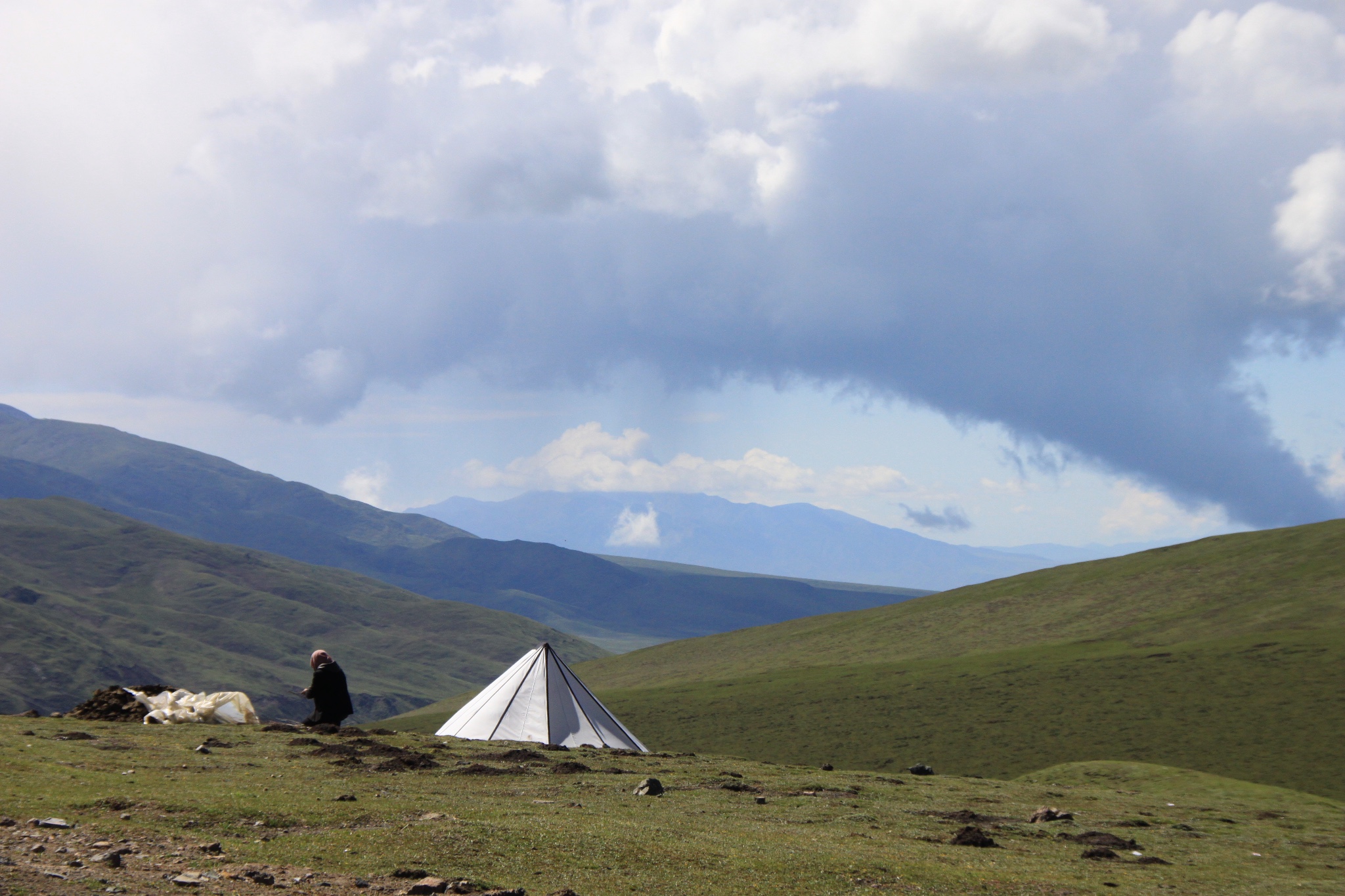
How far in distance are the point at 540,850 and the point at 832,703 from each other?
228ft

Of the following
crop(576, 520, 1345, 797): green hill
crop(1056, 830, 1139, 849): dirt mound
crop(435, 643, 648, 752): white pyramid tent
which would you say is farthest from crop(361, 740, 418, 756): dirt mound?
crop(576, 520, 1345, 797): green hill

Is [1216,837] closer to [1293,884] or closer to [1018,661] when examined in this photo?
[1293,884]

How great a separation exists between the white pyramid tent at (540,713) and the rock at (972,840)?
59.2 feet

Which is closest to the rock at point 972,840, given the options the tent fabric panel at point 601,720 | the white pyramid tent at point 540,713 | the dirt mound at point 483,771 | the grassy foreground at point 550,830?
the grassy foreground at point 550,830

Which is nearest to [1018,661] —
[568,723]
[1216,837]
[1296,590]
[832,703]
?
[832,703]

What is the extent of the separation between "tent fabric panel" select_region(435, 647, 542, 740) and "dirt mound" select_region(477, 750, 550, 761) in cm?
873

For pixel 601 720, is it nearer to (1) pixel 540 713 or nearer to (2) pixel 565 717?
(2) pixel 565 717

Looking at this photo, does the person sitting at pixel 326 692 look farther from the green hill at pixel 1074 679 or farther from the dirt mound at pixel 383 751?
the green hill at pixel 1074 679

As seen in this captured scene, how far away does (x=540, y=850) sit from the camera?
13.4m

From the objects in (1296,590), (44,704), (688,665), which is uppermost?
(1296,590)

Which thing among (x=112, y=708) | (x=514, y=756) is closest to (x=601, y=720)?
(x=514, y=756)

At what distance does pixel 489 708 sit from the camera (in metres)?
35.8

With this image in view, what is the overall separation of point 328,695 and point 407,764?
5.55 metres

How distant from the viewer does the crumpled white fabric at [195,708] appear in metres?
24.9
